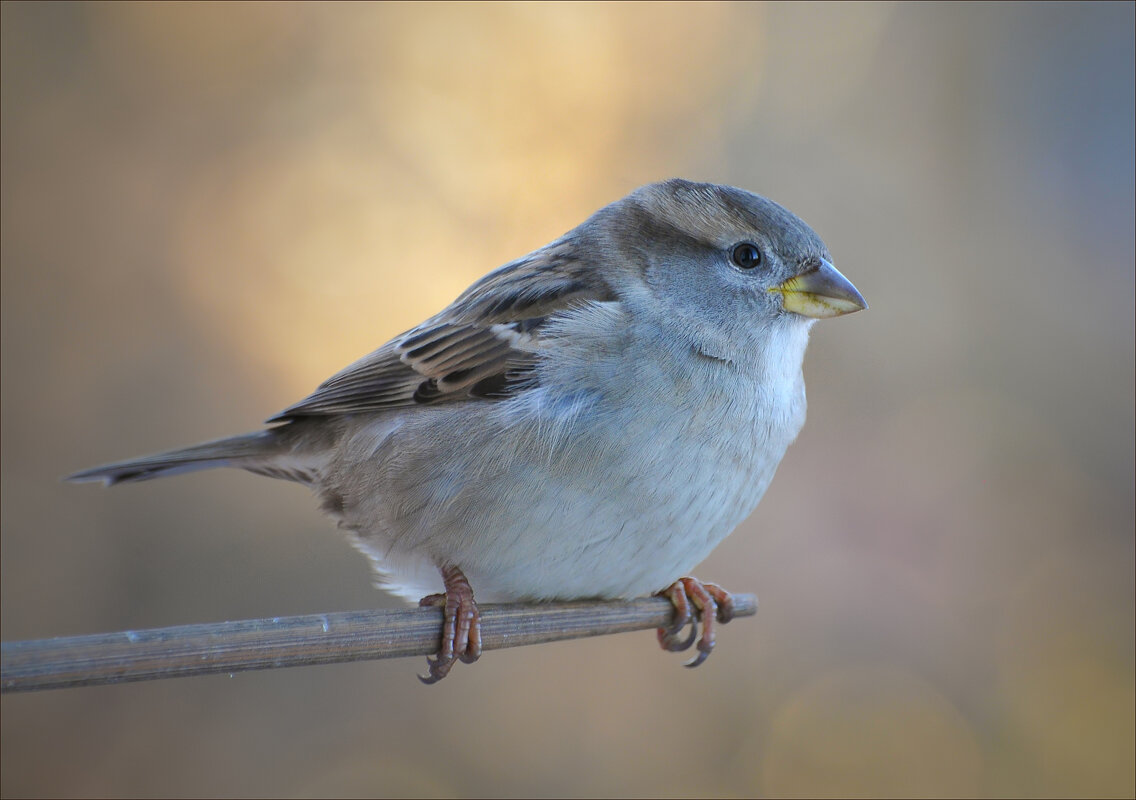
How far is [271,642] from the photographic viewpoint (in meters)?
1.16

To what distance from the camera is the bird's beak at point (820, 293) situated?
1576 mm

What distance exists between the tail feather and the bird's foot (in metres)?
0.79

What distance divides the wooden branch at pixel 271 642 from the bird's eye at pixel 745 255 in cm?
58

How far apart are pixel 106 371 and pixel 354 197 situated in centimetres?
88

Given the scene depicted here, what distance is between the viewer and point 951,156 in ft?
11.2

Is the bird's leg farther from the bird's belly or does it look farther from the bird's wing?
the bird's wing

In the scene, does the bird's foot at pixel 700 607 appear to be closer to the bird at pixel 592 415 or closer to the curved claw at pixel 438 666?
the bird at pixel 592 415

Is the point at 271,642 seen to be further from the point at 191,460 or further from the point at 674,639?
the point at 674,639

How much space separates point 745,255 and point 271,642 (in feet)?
3.08

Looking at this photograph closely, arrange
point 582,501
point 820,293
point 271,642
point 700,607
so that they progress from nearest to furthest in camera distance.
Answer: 1. point 271,642
2. point 582,501
3. point 820,293
4. point 700,607

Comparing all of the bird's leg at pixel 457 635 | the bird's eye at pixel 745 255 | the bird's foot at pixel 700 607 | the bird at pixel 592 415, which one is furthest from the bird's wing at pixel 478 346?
the bird's foot at pixel 700 607

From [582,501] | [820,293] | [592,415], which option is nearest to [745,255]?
[820,293]

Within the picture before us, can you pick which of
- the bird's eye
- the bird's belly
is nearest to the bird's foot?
the bird's belly

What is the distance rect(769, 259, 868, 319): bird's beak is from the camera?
1.58 m
